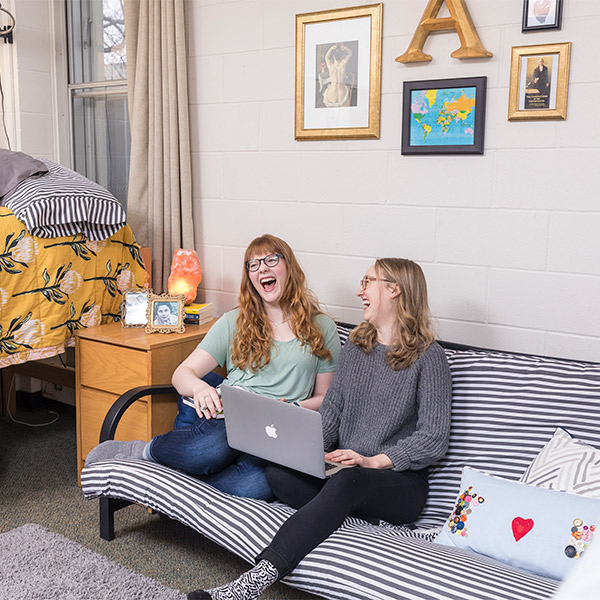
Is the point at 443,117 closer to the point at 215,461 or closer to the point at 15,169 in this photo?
the point at 215,461

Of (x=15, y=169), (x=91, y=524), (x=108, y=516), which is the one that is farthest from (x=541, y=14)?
(x=91, y=524)

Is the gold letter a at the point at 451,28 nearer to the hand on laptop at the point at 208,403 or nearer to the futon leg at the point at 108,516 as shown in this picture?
the hand on laptop at the point at 208,403

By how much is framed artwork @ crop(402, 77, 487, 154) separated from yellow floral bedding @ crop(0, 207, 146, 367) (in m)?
1.25

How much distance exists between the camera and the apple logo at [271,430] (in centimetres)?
199

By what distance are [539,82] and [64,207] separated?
5.62 ft

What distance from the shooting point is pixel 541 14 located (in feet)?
7.50

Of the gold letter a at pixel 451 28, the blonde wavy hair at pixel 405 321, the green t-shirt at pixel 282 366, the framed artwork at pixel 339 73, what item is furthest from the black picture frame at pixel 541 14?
the green t-shirt at pixel 282 366

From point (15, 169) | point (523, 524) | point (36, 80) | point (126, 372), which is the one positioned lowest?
point (523, 524)

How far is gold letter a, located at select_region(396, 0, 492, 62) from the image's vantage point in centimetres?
239

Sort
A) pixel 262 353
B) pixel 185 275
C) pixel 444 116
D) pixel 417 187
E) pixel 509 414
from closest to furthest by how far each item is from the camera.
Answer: pixel 509 414 → pixel 262 353 → pixel 444 116 → pixel 417 187 → pixel 185 275

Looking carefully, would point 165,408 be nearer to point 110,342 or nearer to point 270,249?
point 110,342

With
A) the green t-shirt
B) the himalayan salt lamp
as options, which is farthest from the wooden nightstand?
the green t-shirt

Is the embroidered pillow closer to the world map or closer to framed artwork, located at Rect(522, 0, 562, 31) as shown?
the world map

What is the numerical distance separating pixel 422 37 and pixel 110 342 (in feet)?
5.10
